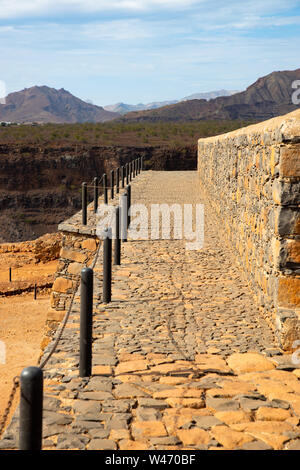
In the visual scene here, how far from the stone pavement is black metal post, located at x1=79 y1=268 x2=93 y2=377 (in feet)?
0.34

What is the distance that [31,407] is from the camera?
2.70 metres

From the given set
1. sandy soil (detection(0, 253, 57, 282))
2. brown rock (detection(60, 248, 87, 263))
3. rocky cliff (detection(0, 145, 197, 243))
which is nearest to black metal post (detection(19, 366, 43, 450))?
brown rock (detection(60, 248, 87, 263))

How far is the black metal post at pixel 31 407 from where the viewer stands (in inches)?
104

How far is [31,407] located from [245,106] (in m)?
120

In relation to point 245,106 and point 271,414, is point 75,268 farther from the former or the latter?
point 245,106

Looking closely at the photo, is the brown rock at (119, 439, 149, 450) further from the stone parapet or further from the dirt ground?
the stone parapet

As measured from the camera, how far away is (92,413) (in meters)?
3.74

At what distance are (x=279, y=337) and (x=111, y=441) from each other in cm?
215

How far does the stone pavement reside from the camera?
346cm

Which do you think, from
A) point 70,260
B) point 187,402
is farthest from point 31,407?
point 70,260

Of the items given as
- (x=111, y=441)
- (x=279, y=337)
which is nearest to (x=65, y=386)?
(x=111, y=441)

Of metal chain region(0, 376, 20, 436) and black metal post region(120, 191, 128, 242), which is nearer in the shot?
metal chain region(0, 376, 20, 436)

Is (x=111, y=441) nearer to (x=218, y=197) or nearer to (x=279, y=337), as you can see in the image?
(x=279, y=337)

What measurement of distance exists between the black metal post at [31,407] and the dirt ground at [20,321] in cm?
768
